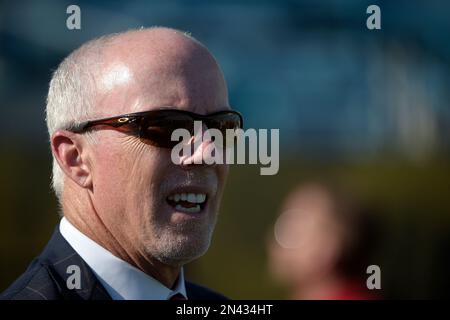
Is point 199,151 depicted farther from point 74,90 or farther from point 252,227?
point 252,227

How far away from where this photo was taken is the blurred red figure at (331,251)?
3158 mm

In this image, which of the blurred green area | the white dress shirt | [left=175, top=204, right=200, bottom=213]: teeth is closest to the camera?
the white dress shirt

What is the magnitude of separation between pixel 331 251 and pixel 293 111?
132 inches

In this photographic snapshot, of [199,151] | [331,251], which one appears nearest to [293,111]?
[331,251]

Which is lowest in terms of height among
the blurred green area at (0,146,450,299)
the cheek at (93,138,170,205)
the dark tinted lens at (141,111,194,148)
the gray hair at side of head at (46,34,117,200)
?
the blurred green area at (0,146,450,299)

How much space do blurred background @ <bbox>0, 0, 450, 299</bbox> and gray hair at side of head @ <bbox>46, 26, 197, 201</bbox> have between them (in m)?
3.20

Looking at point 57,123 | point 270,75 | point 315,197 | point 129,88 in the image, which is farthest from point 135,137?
point 270,75

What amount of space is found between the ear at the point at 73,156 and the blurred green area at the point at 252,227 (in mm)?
3321

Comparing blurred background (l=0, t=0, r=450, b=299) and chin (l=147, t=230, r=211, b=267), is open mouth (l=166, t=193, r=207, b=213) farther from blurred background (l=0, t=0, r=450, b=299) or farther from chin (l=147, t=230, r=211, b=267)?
blurred background (l=0, t=0, r=450, b=299)

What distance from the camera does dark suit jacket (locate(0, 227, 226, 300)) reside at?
248cm

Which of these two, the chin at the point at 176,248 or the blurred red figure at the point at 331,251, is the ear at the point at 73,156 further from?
the blurred red figure at the point at 331,251

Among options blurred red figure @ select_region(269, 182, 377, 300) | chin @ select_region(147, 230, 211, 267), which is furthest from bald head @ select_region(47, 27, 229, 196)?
blurred red figure @ select_region(269, 182, 377, 300)
